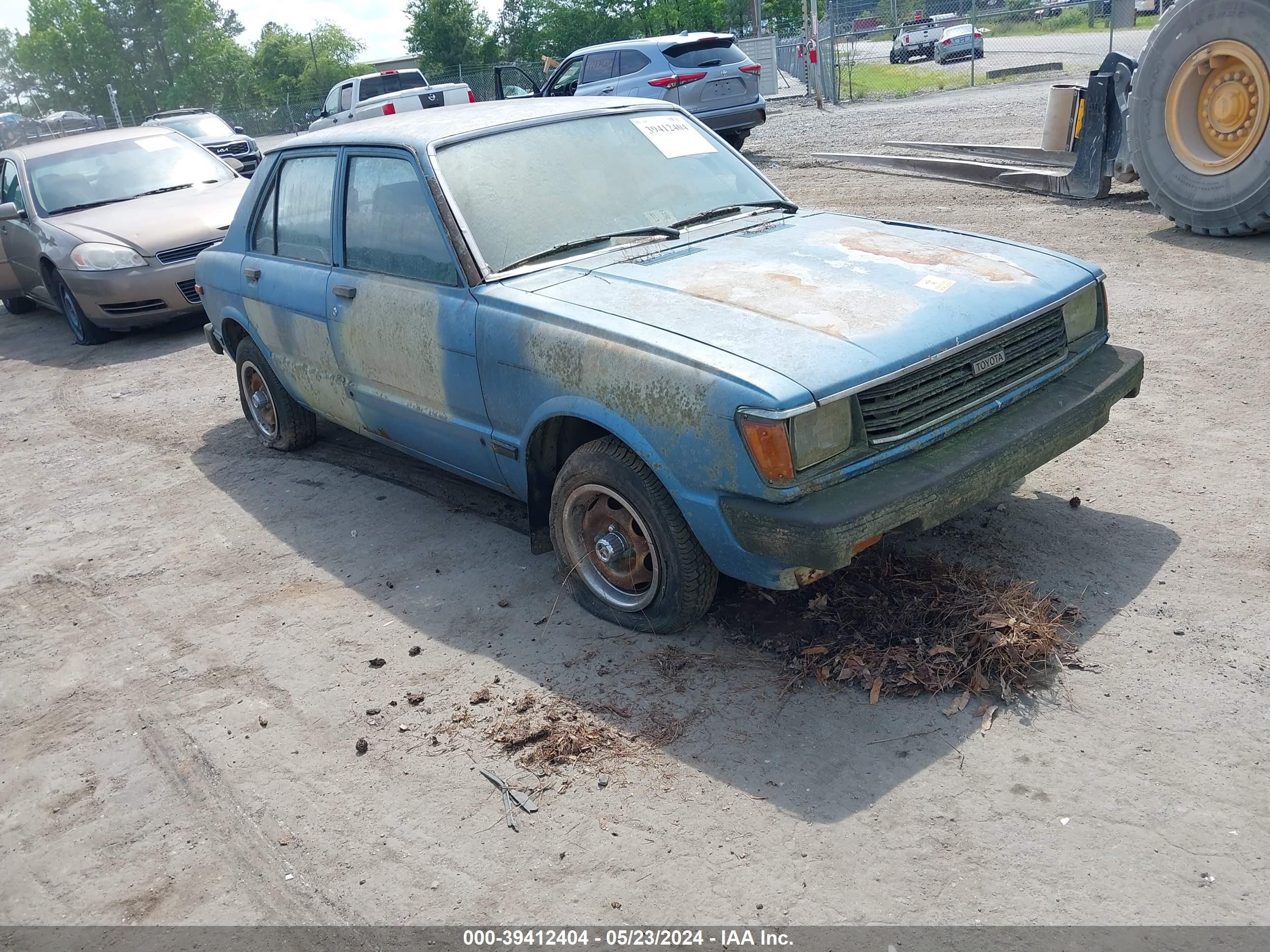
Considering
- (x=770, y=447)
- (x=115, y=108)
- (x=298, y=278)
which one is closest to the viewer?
(x=770, y=447)

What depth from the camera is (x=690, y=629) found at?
3891mm

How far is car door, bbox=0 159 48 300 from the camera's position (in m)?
10.1

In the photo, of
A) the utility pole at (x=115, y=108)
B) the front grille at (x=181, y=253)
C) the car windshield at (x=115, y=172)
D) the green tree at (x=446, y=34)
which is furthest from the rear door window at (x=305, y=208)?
the green tree at (x=446, y=34)

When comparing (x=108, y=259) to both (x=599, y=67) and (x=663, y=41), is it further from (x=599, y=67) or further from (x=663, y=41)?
(x=663, y=41)

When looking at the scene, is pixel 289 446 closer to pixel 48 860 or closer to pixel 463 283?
pixel 463 283

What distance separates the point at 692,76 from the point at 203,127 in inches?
323

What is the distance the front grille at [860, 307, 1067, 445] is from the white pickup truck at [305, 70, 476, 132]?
1873 cm

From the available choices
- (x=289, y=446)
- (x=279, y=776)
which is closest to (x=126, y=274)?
(x=289, y=446)

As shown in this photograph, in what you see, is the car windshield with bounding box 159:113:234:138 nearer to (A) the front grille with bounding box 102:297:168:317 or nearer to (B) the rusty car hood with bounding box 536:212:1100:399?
(A) the front grille with bounding box 102:297:168:317

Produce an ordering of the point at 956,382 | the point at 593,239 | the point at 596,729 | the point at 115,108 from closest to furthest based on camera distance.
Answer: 1. the point at 596,729
2. the point at 956,382
3. the point at 593,239
4. the point at 115,108

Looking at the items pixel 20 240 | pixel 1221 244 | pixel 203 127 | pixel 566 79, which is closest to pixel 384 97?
pixel 203 127

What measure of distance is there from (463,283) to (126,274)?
6.36 meters

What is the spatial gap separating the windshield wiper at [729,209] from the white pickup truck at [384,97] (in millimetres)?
17305

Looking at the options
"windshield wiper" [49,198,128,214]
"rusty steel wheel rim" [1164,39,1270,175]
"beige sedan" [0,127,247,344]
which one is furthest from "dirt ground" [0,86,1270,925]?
"windshield wiper" [49,198,128,214]
